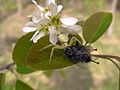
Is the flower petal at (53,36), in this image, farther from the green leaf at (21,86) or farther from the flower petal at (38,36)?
the green leaf at (21,86)

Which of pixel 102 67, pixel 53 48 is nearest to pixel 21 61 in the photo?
pixel 53 48

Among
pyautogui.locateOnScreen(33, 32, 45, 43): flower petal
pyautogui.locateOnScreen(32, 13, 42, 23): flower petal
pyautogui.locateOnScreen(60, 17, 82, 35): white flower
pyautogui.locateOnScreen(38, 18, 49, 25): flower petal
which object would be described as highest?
pyautogui.locateOnScreen(32, 13, 42, 23): flower petal

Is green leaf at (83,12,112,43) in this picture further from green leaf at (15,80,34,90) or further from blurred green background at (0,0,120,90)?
blurred green background at (0,0,120,90)

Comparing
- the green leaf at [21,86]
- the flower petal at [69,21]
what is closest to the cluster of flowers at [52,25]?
the flower petal at [69,21]

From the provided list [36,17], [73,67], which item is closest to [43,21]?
[36,17]

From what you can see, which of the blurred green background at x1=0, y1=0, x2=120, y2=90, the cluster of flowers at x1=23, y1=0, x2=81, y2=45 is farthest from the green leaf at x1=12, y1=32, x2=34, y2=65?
the blurred green background at x1=0, y1=0, x2=120, y2=90

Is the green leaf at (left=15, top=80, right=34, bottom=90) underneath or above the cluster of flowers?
underneath
